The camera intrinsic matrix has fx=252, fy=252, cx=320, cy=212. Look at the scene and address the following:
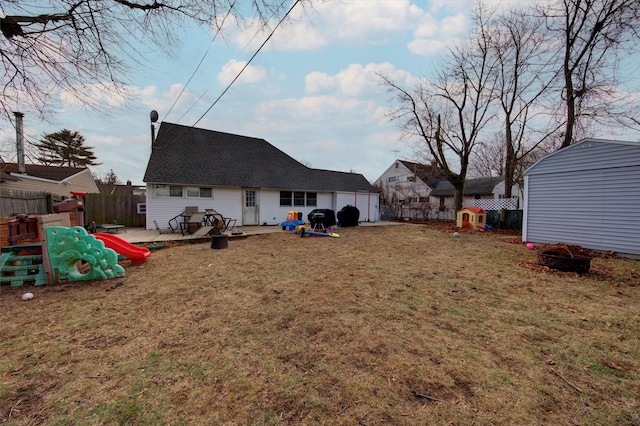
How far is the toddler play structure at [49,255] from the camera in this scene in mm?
4320

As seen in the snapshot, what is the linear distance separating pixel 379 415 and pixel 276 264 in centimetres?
442

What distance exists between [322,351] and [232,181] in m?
12.7

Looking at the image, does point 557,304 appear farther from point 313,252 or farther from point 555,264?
point 313,252

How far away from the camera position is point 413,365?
88.4 inches

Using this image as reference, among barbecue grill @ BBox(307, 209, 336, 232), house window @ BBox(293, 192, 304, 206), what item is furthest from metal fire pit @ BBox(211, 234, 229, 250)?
house window @ BBox(293, 192, 304, 206)

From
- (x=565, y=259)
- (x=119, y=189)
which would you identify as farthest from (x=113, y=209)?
(x=119, y=189)

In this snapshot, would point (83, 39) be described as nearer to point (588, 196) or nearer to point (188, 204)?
point (188, 204)

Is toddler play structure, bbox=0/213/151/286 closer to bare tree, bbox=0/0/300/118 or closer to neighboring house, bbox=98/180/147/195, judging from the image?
bare tree, bbox=0/0/300/118

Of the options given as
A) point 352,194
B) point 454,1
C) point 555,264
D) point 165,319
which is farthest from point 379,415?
point 352,194

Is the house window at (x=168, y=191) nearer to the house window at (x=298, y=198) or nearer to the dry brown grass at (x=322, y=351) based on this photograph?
the house window at (x=298, y=198)

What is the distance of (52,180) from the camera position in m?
15.0

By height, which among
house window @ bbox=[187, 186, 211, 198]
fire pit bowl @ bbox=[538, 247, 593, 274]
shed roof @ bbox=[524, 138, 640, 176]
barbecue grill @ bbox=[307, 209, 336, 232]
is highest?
shed roof @ bbox=[524, 138, 640, 176]

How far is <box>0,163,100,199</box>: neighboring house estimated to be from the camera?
13103 millimetres

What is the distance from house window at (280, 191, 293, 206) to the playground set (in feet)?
36.3
